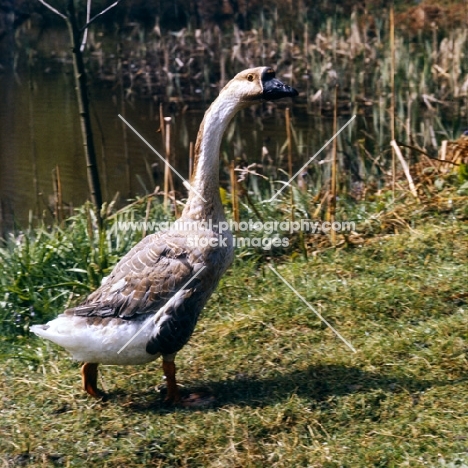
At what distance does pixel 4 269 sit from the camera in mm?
6215

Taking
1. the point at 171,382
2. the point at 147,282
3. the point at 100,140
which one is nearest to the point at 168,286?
the point at 147,282

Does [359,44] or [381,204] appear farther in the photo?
[359,44]

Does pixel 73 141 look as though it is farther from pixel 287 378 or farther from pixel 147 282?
pixel 287 378

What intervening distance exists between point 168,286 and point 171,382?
0.51 metres

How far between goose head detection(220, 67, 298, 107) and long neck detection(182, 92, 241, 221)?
0.05 metres

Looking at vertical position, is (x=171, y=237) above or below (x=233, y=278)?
above

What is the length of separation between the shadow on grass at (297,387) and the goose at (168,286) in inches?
7.6

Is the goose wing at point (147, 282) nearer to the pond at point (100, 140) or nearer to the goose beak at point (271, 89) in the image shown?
the goose beak at point (271, 89)

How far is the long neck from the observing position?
182 inches

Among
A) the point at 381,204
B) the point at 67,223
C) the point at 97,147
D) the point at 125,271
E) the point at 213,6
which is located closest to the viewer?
the point at 125,271

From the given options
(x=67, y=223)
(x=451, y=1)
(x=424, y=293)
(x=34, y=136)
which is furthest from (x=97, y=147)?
(x=451, y=1)

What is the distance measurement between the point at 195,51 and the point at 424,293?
30.0 feet

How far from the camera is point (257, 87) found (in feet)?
14.9

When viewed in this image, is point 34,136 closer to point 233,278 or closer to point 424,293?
point 233,278
